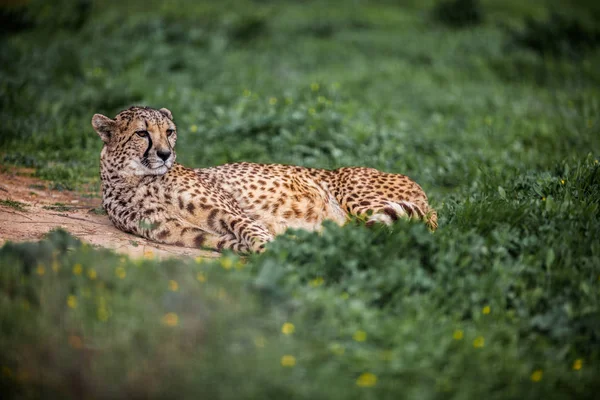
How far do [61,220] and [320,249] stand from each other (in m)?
2.21

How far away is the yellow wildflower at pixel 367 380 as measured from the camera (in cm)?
339

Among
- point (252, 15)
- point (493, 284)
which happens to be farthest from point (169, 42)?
point (493, 284)

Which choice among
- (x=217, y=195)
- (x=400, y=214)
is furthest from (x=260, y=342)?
(x=217, y=195)

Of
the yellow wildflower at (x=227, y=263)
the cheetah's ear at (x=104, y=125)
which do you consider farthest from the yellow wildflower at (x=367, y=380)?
the cheetah's ear at (x=104, y=125)

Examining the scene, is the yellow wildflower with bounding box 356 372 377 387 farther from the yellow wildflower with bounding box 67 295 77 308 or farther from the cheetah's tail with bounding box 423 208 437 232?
the cheetah's tail with bounding box 423 208 437 232

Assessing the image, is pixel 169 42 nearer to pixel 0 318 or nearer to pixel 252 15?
pixel 252 15

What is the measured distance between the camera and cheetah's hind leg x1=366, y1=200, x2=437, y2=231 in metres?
5.21

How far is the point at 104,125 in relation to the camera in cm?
→ 578

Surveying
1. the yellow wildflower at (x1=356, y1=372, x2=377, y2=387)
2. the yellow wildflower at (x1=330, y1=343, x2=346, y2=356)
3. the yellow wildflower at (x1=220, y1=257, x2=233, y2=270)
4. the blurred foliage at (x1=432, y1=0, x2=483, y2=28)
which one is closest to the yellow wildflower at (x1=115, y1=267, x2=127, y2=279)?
the yellow wildflower at (x1=220, y1=257, x2=233, y2=270)

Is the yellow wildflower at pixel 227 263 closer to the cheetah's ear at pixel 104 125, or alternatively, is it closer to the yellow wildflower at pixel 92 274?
the yellow wildflower at pixel 92 274

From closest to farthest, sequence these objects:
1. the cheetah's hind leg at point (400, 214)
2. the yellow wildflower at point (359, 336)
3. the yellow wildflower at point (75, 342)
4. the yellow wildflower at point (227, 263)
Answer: the yellow wildflower at point (75, 342), the yellow wildflower at point (359, 336), the yellow wildflower at point (227, 263), the cheetah's hind leg at point (400, 214)

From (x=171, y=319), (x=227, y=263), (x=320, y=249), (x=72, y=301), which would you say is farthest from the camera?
(x=320, y=249)

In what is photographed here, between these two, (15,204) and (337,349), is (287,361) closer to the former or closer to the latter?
(337,349)

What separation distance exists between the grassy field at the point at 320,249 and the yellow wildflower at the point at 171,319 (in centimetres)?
1
